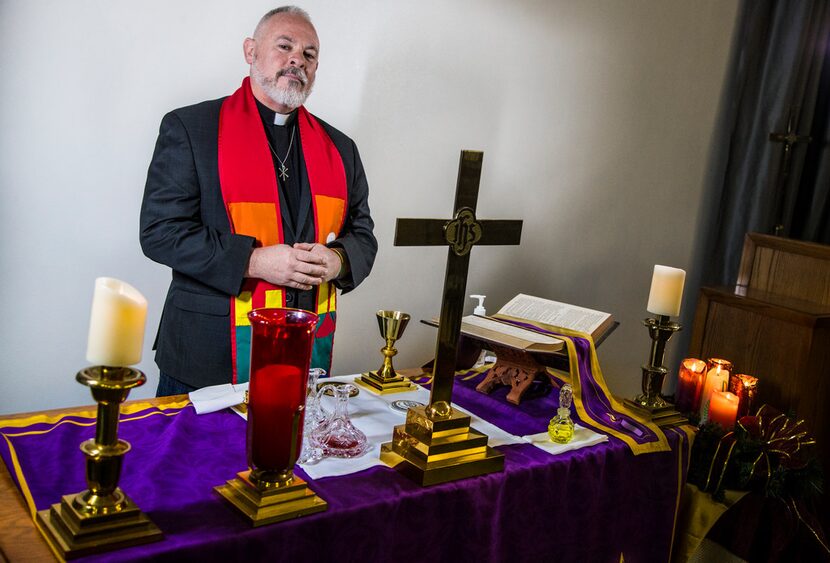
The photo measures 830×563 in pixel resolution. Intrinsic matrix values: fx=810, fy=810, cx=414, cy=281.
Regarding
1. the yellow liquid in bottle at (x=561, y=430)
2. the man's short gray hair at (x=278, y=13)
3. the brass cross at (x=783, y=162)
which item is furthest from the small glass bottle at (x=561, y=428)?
the brass cross at (x=783, y=162)

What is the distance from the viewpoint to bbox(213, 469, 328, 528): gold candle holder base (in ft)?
4.56

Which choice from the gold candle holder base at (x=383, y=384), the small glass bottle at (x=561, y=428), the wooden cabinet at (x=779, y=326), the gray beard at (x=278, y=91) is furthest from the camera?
the wooden cabinet at (x=779, y=326)

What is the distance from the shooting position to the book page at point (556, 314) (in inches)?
91.9

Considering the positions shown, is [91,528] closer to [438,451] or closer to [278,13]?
[438,451]

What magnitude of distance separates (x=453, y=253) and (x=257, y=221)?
101cm

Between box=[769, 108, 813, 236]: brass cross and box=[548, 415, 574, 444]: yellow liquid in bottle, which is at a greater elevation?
box=[769, 108, 813, 236]: brass cross

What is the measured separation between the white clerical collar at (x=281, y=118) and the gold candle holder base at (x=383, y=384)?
1.00 m

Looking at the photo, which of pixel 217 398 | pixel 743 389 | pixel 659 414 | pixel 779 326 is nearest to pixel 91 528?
pixel 217 398

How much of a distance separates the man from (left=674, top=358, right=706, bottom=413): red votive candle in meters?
1.06

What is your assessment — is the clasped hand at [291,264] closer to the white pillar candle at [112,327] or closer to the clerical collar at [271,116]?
the clerical collar at [271,116]

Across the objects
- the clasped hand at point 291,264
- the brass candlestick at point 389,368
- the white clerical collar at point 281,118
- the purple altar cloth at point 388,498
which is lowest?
the purple altar cloth at point 388,498

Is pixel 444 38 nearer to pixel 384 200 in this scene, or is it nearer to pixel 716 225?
pixel 384 200

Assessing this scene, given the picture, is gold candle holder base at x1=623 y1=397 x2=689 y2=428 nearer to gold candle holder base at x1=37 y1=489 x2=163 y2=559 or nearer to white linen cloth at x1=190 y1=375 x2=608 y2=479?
white linen cloth at x1=190 y1=375 x2=608 y2=479

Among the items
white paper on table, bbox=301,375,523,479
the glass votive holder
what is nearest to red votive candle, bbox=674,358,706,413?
the glass votive holder
